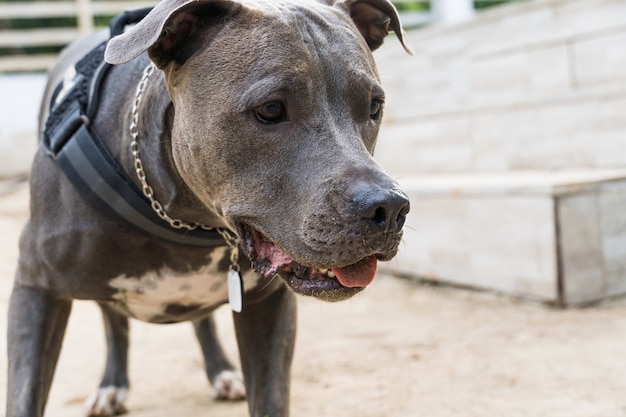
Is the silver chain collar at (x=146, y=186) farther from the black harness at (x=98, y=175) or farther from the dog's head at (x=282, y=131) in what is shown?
the dog's head at (x=282, y=131)

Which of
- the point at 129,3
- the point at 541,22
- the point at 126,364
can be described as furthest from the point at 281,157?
the point at 129,3

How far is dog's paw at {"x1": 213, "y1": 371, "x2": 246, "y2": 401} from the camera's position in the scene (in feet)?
12.1

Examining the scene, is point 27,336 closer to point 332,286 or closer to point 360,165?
point 332,286

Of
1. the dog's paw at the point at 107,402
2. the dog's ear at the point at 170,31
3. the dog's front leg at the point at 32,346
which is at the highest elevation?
the dog's ear at the point at 170,31

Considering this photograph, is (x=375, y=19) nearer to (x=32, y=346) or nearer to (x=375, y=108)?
(x=375, y=108)

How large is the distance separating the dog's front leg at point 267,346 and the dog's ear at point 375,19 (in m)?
0.86

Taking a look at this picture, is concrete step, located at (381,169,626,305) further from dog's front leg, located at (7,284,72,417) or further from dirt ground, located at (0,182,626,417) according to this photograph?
dog's front leg, located at (7,284,72,417)

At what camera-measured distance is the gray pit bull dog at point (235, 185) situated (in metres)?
2.15

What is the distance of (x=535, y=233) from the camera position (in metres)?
4.68

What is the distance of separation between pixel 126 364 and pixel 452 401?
1.38m

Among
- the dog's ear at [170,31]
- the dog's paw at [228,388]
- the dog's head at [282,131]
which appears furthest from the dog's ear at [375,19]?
the dog's paw at [228,388]

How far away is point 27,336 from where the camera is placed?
2.71 metres

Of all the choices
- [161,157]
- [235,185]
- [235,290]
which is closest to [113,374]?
[235,290]

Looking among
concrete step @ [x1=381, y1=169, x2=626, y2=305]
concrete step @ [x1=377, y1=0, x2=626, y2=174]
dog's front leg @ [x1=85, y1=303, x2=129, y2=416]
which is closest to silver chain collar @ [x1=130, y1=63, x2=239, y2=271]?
dog's front leg @ [x1=85, y1=303, x2=129, y2=416]
